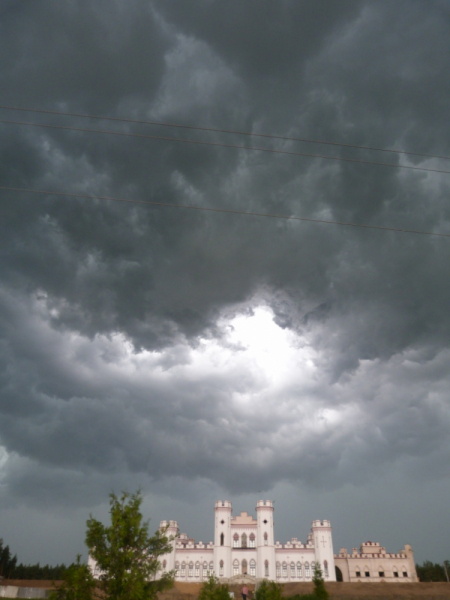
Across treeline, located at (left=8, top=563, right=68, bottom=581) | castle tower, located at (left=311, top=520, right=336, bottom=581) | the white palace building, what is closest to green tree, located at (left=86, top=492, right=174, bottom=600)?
the white palace building

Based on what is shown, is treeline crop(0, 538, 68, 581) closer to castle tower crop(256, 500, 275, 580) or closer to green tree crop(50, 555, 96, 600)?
castle tower crop(256, 500, 275, 580)

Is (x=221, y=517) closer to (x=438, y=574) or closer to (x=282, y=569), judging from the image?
(x=282, y=569)

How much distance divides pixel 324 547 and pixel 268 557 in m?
10.7

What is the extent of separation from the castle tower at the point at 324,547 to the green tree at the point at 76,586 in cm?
7387

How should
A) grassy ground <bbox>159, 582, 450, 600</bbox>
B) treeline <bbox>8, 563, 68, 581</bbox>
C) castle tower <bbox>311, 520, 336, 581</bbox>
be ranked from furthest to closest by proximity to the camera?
1. treeline <bbox>8, 563, 68, 581</bbox>
2. castle tower <bbox>311, 520, 336, 581</bbox>
3. grassy ground <bbox>159, 582, 450, 600</bbox>

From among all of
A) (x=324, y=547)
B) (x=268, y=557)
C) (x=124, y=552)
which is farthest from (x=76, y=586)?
(x=324, y=547)

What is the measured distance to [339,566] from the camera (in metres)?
85.4

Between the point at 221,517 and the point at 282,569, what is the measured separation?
14118 millimetres

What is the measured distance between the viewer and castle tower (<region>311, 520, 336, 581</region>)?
81.1m

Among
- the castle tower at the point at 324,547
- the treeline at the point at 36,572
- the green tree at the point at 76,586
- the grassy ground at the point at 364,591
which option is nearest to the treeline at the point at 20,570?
the treeline at the point at 36,572

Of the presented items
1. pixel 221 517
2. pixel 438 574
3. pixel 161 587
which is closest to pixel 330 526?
pixel 221 517

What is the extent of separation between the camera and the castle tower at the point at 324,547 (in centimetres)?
8112

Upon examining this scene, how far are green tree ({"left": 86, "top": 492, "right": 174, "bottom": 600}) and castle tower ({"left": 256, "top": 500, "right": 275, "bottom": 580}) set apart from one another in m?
68.7

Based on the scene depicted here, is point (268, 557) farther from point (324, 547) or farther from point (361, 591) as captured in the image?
point (361, 591)
